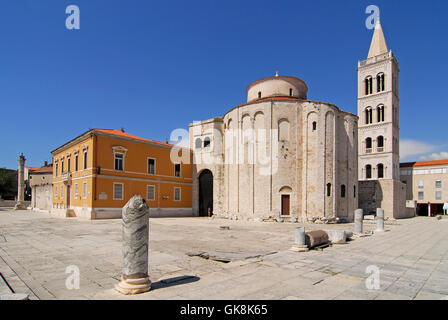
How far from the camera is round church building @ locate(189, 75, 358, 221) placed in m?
24.2

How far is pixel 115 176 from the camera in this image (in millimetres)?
24000

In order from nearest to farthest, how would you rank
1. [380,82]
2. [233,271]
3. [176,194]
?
[233,271] < [176,194] < [380,82]

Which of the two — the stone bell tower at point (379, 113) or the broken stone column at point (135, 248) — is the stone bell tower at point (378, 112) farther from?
the broken stone column at point (135, 248)

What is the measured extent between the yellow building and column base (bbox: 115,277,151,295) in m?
19.0

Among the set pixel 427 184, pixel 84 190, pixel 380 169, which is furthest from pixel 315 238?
pixel 427 184

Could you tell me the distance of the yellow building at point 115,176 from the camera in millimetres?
22844

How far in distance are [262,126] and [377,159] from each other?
25.2 meters

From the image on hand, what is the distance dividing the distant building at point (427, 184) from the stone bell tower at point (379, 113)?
9.06m

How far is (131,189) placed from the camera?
25.2 m

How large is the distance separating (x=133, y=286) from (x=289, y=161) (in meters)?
21.2

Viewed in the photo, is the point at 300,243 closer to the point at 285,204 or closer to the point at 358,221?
the point at 358,221

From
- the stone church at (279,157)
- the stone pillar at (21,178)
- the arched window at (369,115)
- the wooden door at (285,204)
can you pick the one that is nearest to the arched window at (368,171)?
the arched window at (369,115)

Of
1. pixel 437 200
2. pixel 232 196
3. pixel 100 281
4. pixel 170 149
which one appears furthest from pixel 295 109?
pixel 437 200

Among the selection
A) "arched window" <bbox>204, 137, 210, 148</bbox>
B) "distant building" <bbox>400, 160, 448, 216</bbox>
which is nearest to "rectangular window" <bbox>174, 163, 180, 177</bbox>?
"arched window" <bbox>204, 137, 210, 148</bbox>
